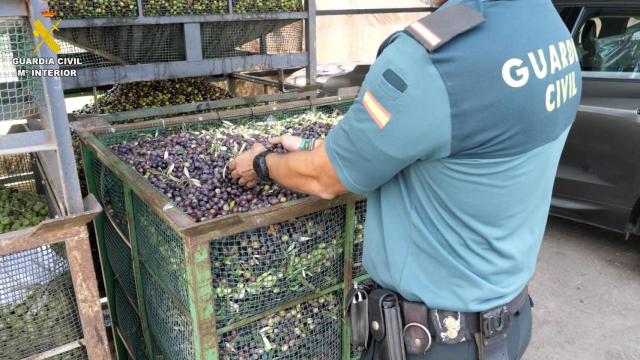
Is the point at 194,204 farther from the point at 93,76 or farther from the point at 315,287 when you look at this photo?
the point at 93,76

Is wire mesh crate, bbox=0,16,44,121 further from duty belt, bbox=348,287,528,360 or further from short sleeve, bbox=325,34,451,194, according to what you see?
duty belt, bbox=348,287,528,360

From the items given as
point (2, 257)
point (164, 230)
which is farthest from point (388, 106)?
point (2, 257)

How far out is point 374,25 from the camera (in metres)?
9.58

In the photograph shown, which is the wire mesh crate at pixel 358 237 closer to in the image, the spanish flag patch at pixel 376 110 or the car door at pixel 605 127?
Answer: the spanish flag patch at pixel 376 110

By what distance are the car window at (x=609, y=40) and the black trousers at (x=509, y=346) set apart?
3.22 metres

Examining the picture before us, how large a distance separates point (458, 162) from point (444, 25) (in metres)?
0.39

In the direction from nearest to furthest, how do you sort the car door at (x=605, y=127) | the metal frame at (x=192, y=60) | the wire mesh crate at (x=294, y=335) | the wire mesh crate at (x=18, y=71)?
the wire mesh crate at (x=18, y=71), the wire mesh crate at (x=294, y=335), the metal frame at (x=192, y=60), the car door at (x=605, y=127)

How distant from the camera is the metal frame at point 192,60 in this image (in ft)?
11.4

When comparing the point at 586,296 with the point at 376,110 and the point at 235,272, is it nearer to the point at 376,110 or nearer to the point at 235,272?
the point at 235,272

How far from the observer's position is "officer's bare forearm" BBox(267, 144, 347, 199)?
5.60 ft

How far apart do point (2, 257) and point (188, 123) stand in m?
1.50

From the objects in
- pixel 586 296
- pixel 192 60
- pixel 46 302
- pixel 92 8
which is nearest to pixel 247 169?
pixel 46 302

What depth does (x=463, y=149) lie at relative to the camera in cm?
145

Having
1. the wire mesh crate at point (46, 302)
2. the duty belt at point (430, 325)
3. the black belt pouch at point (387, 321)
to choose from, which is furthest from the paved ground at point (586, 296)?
the wire mesh crate at point (46, 302)
